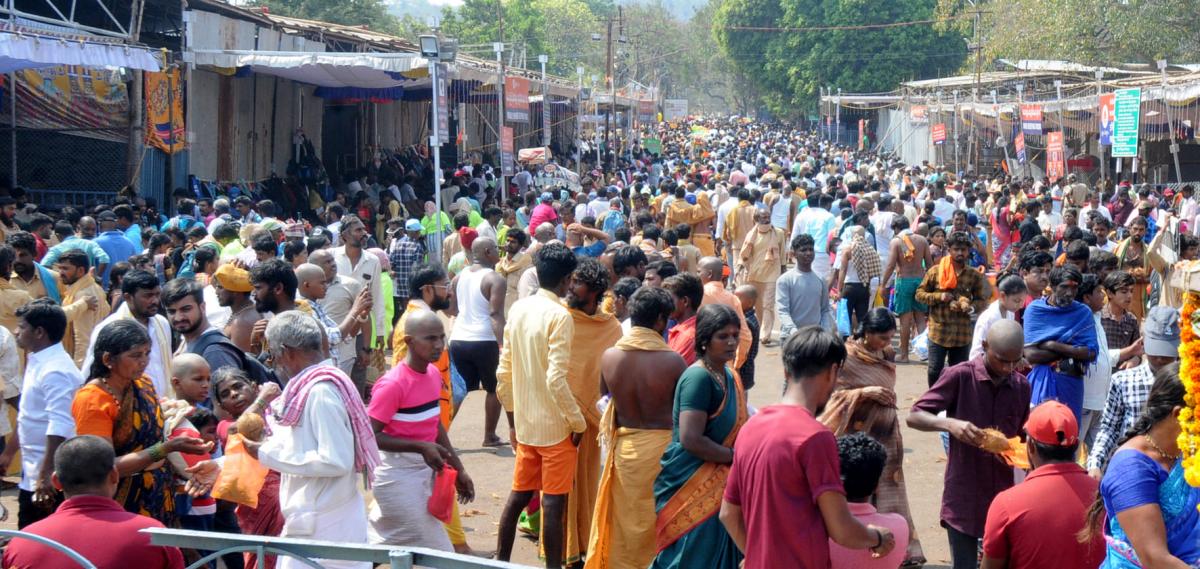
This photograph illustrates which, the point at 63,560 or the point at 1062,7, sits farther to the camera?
the point at 1062,7

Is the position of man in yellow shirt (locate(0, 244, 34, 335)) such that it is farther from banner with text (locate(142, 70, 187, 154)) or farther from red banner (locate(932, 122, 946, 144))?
red banner (locate(932, 122, 946, 144))

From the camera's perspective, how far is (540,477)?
612 cm

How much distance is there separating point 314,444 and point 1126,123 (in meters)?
15.3

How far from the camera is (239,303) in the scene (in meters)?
6.45

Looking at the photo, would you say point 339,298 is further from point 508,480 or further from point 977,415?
point 977,415

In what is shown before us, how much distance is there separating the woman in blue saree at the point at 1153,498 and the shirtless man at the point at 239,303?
4.21 m

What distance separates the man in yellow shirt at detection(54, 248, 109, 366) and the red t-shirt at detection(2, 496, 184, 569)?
426 centimetres

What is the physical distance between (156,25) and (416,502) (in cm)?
1445

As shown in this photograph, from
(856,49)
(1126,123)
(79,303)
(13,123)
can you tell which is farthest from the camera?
(856,49)

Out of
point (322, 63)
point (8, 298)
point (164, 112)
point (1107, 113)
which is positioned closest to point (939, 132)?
point (1107, 113)

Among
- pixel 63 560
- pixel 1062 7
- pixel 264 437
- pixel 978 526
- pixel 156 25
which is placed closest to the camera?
pixel 63 560

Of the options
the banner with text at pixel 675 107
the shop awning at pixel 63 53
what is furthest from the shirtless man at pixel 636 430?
the banner with text at pixel 675 107

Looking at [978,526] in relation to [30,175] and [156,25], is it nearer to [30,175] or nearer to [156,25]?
[30,175]

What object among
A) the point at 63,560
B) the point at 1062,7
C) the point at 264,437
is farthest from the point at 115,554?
the point at 1062,7
